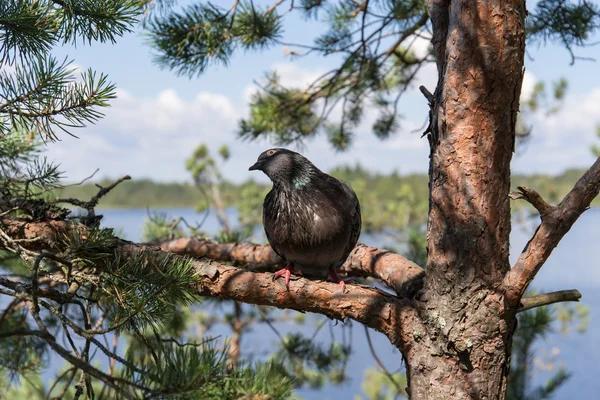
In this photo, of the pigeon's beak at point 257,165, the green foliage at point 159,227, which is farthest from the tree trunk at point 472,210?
the green foliage at point 159,227

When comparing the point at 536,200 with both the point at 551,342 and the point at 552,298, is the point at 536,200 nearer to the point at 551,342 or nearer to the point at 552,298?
the point at 552,298

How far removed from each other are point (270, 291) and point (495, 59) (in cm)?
114

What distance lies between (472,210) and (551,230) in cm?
25

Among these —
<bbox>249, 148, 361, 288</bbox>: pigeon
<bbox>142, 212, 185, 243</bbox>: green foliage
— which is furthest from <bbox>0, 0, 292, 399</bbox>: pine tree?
<bbox>142, 212, 185, 243</bbox>: green foliage

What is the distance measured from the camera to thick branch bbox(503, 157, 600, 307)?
1.69 meters

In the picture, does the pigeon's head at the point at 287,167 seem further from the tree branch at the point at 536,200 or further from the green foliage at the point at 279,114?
the tree branch at the point at 536,200

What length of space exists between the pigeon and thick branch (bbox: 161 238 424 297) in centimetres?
11

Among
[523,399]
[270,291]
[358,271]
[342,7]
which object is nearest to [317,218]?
[358,271]

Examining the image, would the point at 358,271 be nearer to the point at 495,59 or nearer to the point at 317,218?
the point at 317,218

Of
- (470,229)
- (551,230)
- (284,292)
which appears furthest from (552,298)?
(284,292)

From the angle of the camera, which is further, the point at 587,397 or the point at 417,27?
the point at 587,397

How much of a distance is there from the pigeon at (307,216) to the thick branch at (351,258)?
0.11 meters

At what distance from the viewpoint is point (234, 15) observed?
9.11 feet

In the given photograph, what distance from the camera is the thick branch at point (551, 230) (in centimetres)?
169
